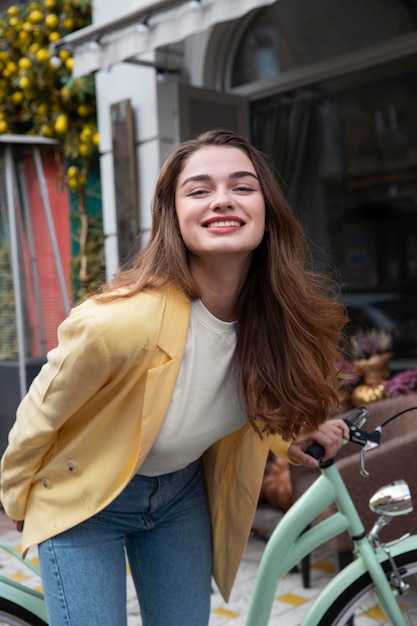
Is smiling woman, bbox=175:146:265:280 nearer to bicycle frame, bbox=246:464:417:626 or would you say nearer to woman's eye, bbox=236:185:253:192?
woman's eye, bbox=236:185:253:192

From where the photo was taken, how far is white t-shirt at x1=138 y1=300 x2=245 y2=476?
1831mm

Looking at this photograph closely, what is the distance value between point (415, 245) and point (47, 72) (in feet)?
12.1

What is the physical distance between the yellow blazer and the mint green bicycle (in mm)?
563

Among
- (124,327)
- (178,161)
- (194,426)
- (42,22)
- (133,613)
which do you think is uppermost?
Result: (42,22)

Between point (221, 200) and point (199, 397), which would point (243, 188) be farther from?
point (199, 397)

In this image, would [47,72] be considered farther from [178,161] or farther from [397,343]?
[178,161]

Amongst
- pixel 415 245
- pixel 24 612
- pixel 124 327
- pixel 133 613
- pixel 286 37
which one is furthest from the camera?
pixel 415 245

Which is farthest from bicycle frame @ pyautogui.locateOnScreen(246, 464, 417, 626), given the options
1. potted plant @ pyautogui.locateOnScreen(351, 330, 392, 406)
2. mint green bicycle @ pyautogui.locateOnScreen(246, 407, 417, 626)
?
potted plant @ pyautogui.locateOnScreen(351, 330, 392, 406)

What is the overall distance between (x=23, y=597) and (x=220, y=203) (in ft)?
3.87

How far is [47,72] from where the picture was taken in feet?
22.1

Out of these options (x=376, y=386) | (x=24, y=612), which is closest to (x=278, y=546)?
(x=24, y=612)

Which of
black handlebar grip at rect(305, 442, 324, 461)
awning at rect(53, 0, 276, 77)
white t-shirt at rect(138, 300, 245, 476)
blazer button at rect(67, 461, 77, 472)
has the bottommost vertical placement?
black handlebar grip at rect(305, 442, 324, 461)

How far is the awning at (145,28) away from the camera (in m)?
4.14

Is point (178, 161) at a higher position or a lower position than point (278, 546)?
higher
